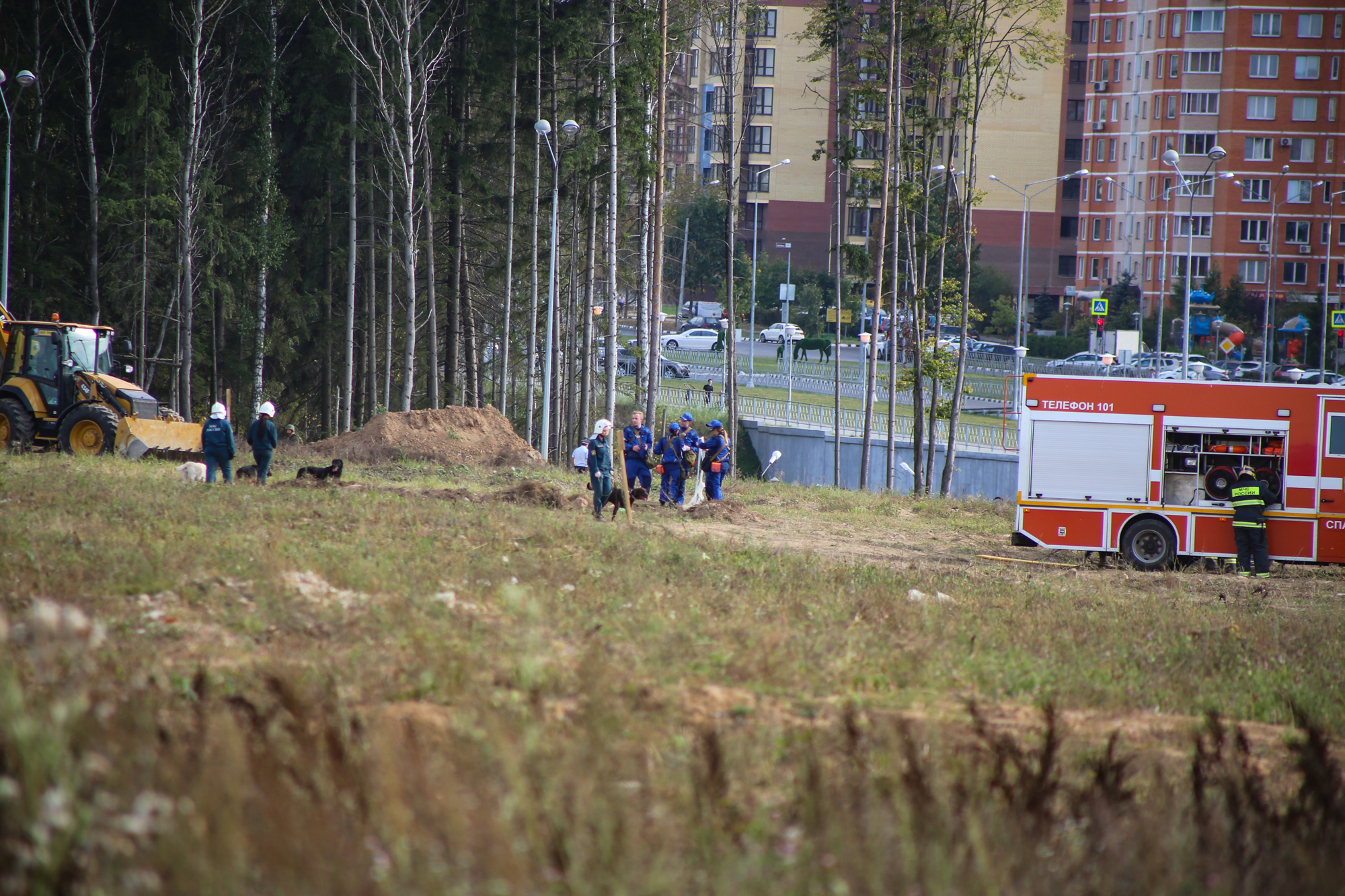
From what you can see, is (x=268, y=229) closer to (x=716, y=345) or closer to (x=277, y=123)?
(x=277, y=123)

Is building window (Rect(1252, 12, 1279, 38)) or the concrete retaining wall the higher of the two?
building window (Rect(1252, 12, 1279, 38))

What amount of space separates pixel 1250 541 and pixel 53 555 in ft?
51.5

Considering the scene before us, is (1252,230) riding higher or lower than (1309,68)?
lower

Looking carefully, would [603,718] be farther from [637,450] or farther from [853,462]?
[853,462]

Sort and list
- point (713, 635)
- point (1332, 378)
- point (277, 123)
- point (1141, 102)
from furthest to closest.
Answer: point (1141, 102) < point (1332, 378) < point (277, 123) < point (713, 635)

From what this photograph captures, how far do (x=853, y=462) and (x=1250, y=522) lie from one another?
1067 inches

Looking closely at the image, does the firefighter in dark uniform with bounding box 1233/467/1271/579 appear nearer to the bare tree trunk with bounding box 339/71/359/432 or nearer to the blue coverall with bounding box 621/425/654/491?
the blue coverall with bounding box 621/425/654/491

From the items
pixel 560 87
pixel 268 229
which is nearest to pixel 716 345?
pixel 560 87

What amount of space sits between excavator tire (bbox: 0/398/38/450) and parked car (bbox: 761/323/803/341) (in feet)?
165

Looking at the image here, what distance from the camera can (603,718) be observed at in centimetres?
Result: 607

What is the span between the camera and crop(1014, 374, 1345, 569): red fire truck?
1750 centimetres

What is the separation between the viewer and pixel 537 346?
145 ft

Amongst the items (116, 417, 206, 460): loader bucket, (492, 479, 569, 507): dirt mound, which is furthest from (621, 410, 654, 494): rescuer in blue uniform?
(116, 417, 206, 460): loader bucket

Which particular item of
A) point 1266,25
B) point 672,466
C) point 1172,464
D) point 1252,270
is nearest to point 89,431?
point 672,466
